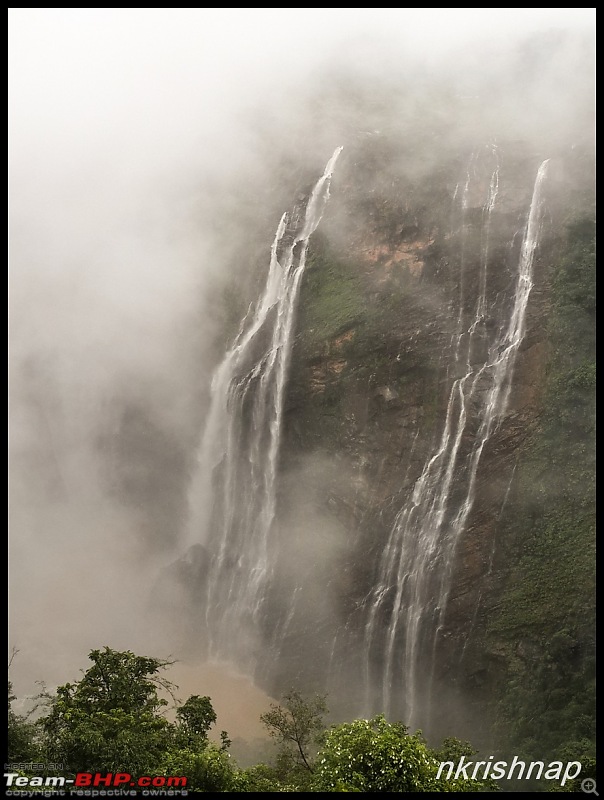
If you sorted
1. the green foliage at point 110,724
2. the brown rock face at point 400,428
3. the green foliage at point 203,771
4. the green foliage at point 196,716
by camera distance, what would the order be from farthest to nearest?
the brown rock face at point 400,428
the green foliage at point 196,716
the green foliage at point 110,724
the green foliage at point 203,771

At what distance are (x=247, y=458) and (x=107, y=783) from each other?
23.3 meters

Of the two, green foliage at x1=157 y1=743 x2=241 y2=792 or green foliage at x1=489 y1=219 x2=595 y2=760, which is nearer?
green foliage at x1=157 y1=743 x2=241 y2=792

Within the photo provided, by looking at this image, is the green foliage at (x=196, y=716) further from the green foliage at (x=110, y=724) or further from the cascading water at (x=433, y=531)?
the cascading water at (x=433, y=531)

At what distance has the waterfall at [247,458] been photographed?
119 feet

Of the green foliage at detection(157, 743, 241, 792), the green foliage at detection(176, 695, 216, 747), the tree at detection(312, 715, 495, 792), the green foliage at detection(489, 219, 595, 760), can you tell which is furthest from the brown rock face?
the green foliage at detection(157, 743, 241, 792)

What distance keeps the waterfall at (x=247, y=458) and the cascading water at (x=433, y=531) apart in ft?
24.5

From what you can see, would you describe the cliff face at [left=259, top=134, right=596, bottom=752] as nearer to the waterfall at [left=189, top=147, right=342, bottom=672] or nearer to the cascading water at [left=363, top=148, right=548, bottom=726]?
the cascading water at [left=363, top=148, right=548, bottom=726]

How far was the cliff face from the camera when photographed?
30641 mm

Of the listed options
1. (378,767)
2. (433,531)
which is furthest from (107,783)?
(433,531)

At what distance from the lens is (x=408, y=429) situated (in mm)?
33156

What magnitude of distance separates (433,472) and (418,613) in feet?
22.5

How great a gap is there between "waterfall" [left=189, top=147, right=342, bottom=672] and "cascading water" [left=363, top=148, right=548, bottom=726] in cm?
746

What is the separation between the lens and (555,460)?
99.6 ft

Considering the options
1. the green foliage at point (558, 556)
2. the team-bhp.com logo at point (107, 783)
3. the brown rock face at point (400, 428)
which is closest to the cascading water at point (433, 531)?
the brown rock face at point (400, 428)
